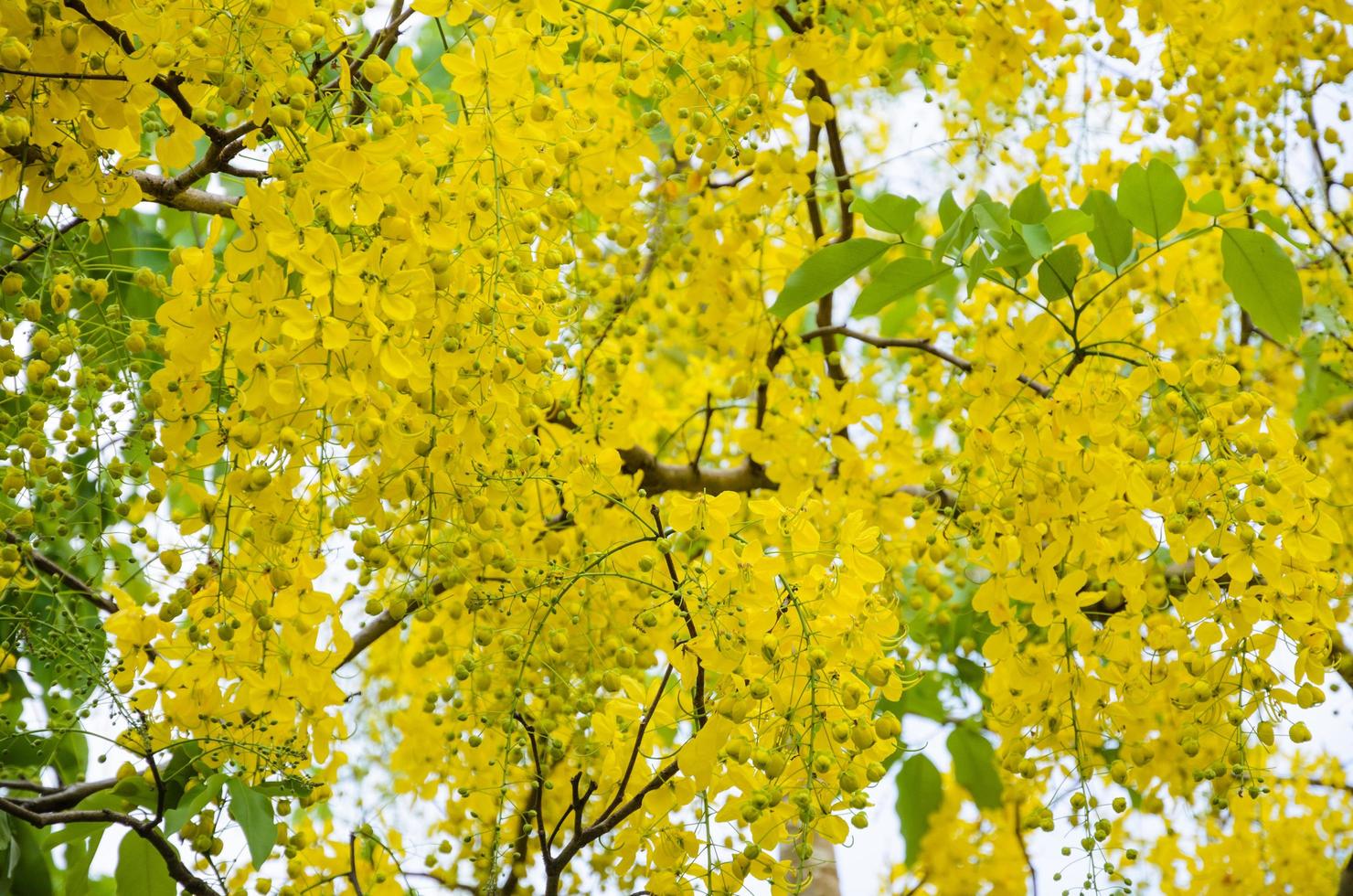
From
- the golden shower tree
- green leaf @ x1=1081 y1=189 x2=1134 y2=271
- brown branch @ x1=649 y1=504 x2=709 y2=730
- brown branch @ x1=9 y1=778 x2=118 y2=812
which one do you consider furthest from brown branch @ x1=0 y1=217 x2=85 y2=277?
green leaf @ x1=1081 y1=189 x2=1134 y2=271

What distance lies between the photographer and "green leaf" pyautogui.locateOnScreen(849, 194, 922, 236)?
157 cm

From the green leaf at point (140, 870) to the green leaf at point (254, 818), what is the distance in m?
0.16

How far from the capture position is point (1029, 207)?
1.55 meters

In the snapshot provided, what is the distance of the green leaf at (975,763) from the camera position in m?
2.20

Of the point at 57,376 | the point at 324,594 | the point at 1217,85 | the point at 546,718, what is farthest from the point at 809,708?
the point at 1217,85

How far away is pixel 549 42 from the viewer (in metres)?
1.44

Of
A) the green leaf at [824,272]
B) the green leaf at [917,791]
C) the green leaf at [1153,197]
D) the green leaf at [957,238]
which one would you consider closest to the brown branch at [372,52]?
the green leaf at [824,272]

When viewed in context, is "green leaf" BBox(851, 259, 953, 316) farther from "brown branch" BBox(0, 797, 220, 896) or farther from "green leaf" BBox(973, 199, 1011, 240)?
"brown branch" BBox(0, 797, 220, 896)

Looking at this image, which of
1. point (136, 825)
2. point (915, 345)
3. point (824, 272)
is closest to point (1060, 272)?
point (824, 272)

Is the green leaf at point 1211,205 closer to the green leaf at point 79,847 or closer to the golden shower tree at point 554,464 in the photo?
the golden shower tree at point 554,464

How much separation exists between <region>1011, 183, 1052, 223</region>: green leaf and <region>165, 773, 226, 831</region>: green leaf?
1197 mm

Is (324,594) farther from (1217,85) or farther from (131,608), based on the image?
(1217,85)

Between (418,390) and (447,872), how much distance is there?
3.45 feet

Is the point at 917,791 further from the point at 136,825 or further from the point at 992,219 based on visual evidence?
the point at 136,825
